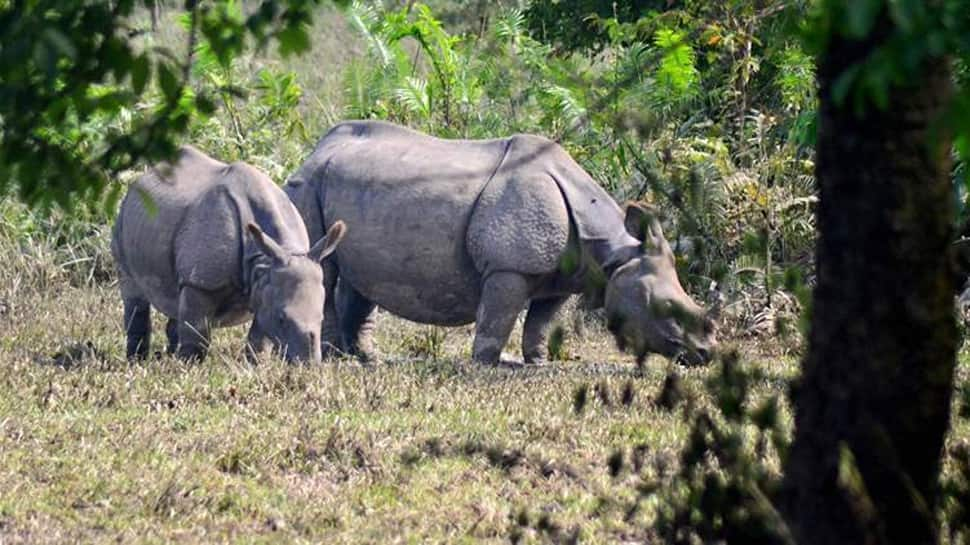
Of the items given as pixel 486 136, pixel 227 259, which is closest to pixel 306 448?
pixel 227 259

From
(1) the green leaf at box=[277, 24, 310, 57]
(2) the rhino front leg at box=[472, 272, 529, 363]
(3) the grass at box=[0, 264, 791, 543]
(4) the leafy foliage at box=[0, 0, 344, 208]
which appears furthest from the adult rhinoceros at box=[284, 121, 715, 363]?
(1) the green leaf at box=[277, 24, 310, 57]

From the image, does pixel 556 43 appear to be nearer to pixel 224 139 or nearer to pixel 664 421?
pixel 224 139

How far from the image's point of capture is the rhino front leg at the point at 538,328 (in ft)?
39.7

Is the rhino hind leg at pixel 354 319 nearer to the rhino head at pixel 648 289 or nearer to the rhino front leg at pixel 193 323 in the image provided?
the rhino front leg at pixel 193 323

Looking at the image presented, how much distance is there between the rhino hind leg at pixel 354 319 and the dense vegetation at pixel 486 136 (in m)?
0.41

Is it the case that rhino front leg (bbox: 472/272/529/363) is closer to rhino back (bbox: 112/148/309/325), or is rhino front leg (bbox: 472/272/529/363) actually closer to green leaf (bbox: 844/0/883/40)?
rhino back (bbox: 112/148/309/325)

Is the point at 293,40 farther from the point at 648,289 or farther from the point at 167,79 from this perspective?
the point at 648,289

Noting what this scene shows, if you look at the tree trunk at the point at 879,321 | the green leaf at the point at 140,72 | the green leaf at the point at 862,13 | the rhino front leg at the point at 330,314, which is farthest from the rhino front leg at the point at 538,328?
the green leaf at the point at 862,13

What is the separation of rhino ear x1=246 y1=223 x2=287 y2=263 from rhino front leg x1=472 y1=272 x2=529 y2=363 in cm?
136

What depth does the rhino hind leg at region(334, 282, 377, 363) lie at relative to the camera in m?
12.3

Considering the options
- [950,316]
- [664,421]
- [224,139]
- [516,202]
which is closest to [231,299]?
[516,202]

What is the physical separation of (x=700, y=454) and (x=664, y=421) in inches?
165

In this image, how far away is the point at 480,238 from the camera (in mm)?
11477

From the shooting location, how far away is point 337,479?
7660 millimetres
